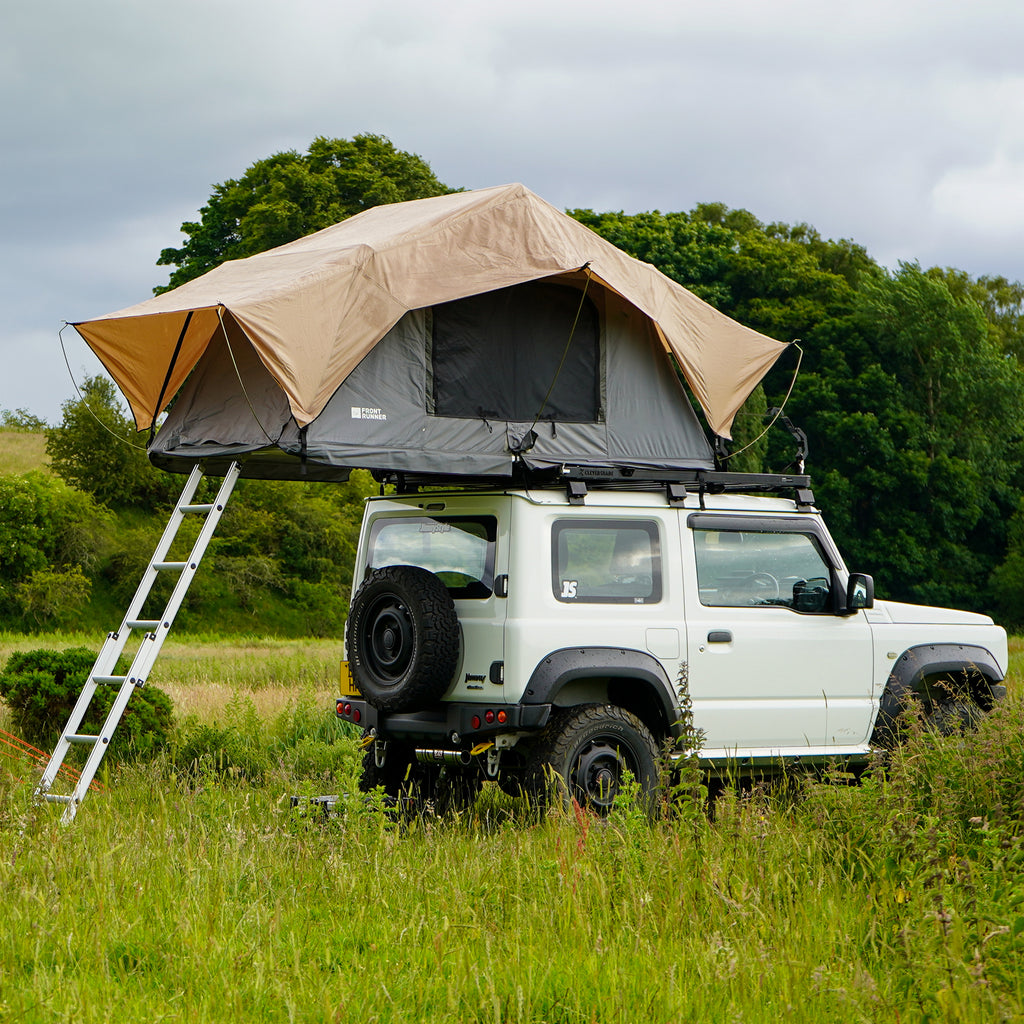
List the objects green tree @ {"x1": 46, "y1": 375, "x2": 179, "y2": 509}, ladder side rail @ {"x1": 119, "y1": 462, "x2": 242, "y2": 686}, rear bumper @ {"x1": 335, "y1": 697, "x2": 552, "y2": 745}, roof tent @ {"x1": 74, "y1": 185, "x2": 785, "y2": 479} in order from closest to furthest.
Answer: rear bumper @ {"x1": 335, "y1": 697, "x2": 552, "y2": 745}, ladder side rail @ {"x1": 119, "y1": 462, "x2": 242, "y2": 686}, roof tent @ {"x1": 74, "y1": 185, "x2": 785, "y2": 479}, green tree @ {"x1": 46, "y1": 375, "x2": 179, "y2": 509}

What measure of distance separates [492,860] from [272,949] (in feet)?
5.52

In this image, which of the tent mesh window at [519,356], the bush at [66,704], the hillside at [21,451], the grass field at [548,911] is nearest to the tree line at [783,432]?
the hillside at [21,451]

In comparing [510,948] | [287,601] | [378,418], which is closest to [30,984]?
[510,948]

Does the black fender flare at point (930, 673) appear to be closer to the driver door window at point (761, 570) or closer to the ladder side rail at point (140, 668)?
the driver door window at point (761, 570)

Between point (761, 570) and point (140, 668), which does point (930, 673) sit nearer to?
point (761, 570)

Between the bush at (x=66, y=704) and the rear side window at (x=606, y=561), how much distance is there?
15.4 feet

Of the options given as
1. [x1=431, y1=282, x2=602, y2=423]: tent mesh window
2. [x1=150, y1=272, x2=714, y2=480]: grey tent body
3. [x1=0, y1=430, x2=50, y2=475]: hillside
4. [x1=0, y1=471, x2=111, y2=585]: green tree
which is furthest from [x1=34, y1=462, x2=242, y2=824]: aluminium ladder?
[x1=0, y1=430, x2=50, y2=475]: hillside

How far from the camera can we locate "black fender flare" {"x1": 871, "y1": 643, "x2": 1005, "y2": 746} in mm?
8812

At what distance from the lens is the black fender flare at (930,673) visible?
881 cm

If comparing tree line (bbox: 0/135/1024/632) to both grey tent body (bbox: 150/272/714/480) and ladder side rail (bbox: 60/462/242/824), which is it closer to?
grey tent body (bbox: 150/272/714/480)

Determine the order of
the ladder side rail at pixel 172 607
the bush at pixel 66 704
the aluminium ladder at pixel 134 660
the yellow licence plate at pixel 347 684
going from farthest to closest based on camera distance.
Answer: the bush at pixel 66 704 < the yellow licence plate at pixel 347 684 < the ladder side rail at pixel 172 607 < the aluminium ladder at pixel 134 660

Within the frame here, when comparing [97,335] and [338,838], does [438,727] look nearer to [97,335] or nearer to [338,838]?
[338,838]

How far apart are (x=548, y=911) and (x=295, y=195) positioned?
39.6 metres

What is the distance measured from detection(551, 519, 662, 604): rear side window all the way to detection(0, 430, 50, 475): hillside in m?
39.4
